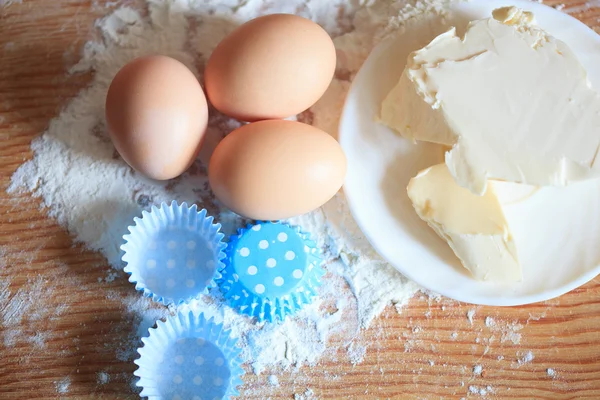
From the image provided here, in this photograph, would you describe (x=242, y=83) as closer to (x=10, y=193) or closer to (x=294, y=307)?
(x=294, y=307)

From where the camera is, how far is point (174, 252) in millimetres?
958

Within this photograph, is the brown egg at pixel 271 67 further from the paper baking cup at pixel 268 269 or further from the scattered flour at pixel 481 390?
the scattered flour at pixel 481 390

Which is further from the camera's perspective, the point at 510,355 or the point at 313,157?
the point at 510,355

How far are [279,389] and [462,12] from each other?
2.52ft

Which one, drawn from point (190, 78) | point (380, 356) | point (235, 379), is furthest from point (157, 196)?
point (380, 356)

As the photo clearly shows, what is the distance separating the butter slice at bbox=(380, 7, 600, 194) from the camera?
87 centimetres

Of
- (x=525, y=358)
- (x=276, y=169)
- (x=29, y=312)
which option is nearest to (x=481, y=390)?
(x=525, y=358)

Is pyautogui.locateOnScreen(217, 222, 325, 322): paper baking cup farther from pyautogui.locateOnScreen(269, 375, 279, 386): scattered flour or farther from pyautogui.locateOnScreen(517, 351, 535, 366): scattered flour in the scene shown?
pyautogui.locateOnScreen(517, 351, 535, 366): scattered flour

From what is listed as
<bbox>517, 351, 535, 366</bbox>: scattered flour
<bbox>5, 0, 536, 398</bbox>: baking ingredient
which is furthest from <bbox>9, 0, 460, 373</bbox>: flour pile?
<bbox>517, 351, 535, 366</bbox>: scattered flour

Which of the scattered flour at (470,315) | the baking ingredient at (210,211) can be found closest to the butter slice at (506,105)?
the baking ingredient at (210,211)

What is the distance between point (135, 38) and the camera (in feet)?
3.37

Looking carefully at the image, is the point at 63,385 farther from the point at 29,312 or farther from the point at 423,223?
the point at 423,223

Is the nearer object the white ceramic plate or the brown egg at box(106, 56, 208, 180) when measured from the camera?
the brown egg at box(106, 56, 208, 180)

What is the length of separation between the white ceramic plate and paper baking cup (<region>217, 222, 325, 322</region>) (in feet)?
0.41
